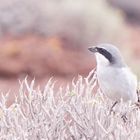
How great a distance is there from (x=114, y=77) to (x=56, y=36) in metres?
10.3

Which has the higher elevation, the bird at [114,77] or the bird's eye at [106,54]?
the bird's eye at [106,54]

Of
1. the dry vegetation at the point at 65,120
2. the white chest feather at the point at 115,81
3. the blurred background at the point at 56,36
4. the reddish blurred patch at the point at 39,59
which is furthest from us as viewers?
the blurred background at the point at 56,36

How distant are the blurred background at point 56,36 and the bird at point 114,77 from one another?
310 inches

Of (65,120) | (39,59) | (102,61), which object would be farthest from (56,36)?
(65,120)

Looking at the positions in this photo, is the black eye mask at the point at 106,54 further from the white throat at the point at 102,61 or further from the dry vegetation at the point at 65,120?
the dry vegetation at the point at 65,120

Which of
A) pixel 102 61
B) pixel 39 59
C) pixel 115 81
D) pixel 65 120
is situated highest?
pixel 39 59

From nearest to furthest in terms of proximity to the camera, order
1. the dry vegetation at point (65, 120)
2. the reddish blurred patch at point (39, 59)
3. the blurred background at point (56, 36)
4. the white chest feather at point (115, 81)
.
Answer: the dry vegetation at point (65, 120) → the white chest feather at point (115, 81) → the reddish blurred patch at point (39, 59) → the blurred background at point (56, 36)

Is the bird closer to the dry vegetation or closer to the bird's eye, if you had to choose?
the bird's eye

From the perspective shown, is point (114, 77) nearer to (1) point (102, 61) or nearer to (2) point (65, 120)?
(1) point (102, 61)

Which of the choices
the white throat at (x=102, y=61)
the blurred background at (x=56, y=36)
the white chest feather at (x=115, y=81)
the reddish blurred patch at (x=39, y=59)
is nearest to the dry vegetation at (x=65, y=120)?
the white chest feather at (x=115, y=81)

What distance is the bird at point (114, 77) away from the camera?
5.82 meters

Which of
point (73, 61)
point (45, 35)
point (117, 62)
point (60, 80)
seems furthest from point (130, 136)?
point (45, 35)

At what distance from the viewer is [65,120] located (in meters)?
5.47

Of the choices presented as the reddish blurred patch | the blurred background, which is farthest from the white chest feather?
the blurred background
